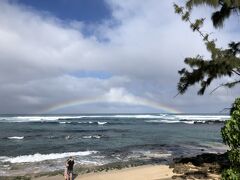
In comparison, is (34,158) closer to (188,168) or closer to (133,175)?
(133,175)

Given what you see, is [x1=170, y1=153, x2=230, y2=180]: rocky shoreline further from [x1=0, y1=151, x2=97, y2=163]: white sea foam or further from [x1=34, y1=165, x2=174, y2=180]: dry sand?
[x1=0, y1=151, x2=97, y2=163]: white sea foam

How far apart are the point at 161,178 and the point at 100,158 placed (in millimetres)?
11380

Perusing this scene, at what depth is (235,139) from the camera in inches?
252

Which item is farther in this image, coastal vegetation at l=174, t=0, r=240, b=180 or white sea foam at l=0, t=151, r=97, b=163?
white sea foam at l=0, t=151, r=97, b=163

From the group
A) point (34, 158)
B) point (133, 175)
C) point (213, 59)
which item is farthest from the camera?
point (34, 158)

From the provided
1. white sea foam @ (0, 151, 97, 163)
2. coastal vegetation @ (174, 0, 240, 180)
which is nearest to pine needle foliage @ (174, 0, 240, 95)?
coastal vegetation @ (174, 0, 240, 180)

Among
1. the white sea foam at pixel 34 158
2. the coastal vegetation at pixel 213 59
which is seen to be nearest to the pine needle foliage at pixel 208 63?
the coastal vegetation at pixel 213 59

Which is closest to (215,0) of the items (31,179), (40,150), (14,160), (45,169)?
(31,179)

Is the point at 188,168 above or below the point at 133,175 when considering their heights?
above

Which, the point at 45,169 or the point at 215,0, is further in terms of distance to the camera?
the point at 45,169

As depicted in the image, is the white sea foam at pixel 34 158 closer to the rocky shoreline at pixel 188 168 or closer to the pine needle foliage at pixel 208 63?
the rocky shoreline at pixel 188 168

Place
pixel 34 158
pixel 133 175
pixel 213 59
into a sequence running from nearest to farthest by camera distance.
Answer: pixel 213 59 < pixel 133 175 < pixel 34 158

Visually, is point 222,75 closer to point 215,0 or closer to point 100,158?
point 215,0

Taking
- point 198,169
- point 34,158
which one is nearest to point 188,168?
point 198,169
